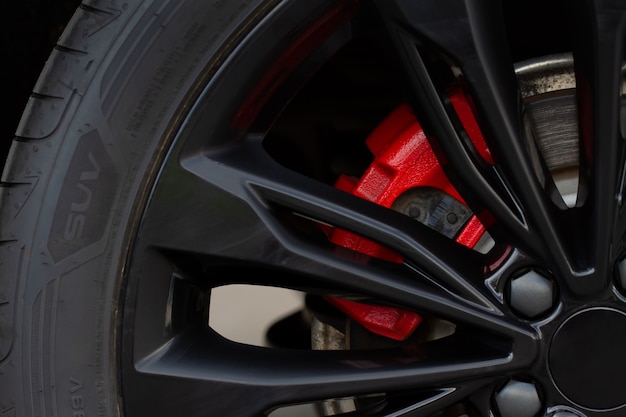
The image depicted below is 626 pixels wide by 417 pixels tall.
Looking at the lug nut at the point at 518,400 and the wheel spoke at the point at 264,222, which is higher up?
the wheel spoke at the point at 264,222

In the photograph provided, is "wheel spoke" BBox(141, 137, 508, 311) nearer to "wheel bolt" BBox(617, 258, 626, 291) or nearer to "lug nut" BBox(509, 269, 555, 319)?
"lug nut" BBox(509, 269, 555, 319)

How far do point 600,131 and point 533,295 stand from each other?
0.73ft

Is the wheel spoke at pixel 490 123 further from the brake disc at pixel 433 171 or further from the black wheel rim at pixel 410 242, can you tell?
the brake disc at pixel 433 171

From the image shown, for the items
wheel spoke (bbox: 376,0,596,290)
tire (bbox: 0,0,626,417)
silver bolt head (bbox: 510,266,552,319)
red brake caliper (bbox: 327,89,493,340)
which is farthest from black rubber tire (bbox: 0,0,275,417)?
silver bolt head (bbox: 510,266,552,319)

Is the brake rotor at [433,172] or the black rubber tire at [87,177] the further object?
the brake rotor at [433,172]

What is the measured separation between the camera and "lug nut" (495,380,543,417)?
1.03 meters

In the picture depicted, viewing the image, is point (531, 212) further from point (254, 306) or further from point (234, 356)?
Result: point (254, 306)

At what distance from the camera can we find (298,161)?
1.39 metres

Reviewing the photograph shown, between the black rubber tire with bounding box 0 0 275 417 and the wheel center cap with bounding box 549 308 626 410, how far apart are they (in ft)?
1.80

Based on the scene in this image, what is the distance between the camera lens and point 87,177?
99 centimetres

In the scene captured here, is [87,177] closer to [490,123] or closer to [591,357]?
[490,123]

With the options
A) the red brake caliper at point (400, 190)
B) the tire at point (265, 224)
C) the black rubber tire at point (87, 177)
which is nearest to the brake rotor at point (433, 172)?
A: the red brake caliper at point (400, 190)

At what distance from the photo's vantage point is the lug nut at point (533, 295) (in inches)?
39.6

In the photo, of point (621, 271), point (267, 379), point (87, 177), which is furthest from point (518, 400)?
point (87, 177)
